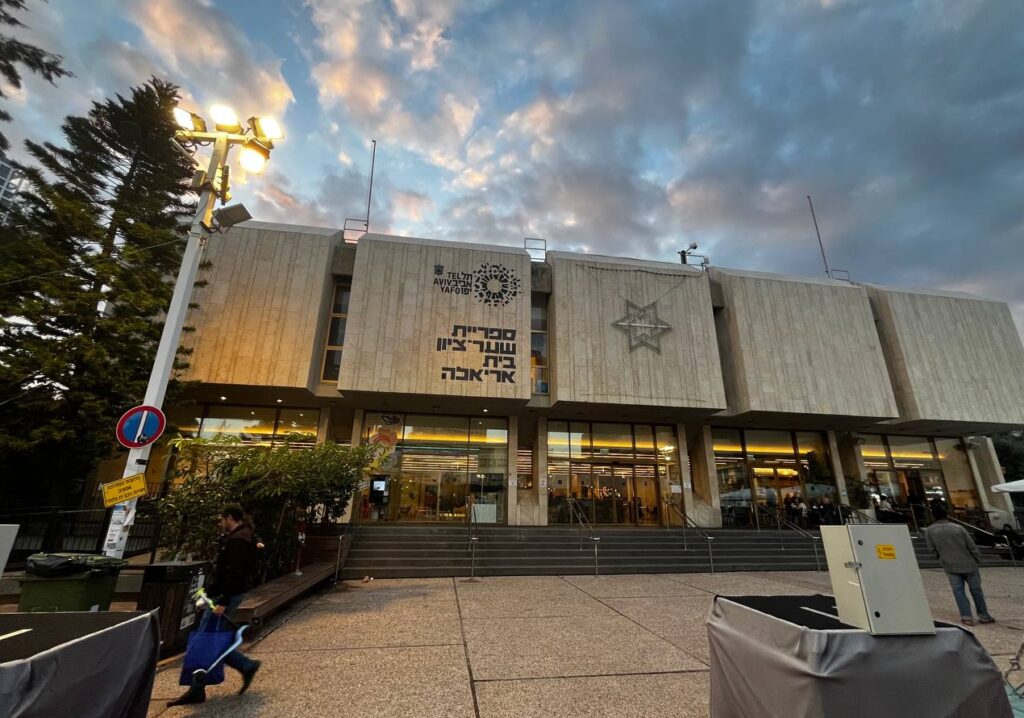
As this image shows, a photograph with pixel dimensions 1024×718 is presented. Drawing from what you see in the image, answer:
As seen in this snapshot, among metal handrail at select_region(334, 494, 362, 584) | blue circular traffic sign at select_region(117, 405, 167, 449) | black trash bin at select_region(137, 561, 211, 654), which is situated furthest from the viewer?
metal handrail at select_region(334, 494, 362, 584)

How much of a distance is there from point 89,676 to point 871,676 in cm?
373

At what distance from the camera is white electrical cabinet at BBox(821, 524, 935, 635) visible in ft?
7.65

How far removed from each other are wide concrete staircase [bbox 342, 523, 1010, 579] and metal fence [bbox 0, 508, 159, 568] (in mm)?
4658

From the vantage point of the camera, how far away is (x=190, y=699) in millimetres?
3615

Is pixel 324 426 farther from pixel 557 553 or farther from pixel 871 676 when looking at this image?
pixel 871 676

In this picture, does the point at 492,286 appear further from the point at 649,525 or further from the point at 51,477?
the point at 51,477

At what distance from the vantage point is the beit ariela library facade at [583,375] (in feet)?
49.5

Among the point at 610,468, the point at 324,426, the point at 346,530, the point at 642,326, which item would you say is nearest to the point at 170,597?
the point at 346,530

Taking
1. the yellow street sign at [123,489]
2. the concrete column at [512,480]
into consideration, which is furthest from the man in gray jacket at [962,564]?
the concrete column at [512,480]

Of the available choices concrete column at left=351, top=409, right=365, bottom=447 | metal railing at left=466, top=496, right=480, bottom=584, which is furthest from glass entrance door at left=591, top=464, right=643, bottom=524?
concrete column at left=351, top=409, right=365, bottom=447

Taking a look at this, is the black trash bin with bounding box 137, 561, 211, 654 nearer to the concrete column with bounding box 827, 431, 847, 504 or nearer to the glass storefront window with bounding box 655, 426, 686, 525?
the glass storefront window with bounding box 655, 426, 686, 525

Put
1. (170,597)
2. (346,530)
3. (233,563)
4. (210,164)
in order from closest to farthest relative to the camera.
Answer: (233,563)
(170,597)
(210,164)
(346,530)

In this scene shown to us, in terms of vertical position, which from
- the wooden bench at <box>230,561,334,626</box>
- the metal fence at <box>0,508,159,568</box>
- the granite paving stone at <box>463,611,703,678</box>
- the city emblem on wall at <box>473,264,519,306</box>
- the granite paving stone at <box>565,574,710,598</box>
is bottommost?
the granite paving stone at <box>565,574,710,598</box>

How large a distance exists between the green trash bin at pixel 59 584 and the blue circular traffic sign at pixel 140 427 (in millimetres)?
1433
